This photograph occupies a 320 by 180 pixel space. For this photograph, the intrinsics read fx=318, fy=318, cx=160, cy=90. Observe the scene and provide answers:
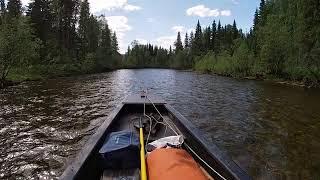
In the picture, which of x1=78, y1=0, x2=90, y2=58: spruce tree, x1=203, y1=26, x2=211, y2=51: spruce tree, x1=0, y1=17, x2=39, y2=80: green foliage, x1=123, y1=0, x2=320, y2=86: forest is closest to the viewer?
x1=0, y1=17, x2=39, y2=80: green foliage

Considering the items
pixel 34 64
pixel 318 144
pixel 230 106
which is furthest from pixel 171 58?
pixel 318 144

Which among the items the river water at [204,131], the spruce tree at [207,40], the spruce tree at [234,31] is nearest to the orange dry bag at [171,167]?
the river water at [204,131]

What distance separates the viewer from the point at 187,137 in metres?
7.72

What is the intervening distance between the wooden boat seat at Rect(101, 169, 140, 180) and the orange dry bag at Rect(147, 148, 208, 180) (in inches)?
10.8

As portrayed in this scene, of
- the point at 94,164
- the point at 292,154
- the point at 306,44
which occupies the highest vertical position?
the point at 306,44

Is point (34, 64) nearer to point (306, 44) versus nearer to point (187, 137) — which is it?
point (306, 44)

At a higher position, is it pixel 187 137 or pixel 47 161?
pixel 187 137

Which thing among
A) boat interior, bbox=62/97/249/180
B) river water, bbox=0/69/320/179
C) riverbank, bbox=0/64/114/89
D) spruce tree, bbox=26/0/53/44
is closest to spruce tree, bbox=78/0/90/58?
spruce tree, bbox=26/0/53/44

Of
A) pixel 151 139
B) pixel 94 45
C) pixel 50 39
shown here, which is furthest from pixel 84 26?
pixel 151 139

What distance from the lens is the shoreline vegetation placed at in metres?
30.8

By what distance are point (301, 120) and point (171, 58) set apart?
124m

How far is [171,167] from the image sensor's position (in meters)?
4.82

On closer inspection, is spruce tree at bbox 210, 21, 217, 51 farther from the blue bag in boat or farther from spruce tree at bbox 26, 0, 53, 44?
the blue bag in boat

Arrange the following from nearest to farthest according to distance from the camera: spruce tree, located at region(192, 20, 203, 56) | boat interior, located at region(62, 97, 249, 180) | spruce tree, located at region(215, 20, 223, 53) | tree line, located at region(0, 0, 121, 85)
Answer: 1. boat interior, located at region(62, 97, 249, 180)
2. tree line, located at region(0, 0, 121, 85)
3. spruce tree, located at region(215, 20, 223, 53)
4. spruce tree, located at region(192, 20, 203, 56)
